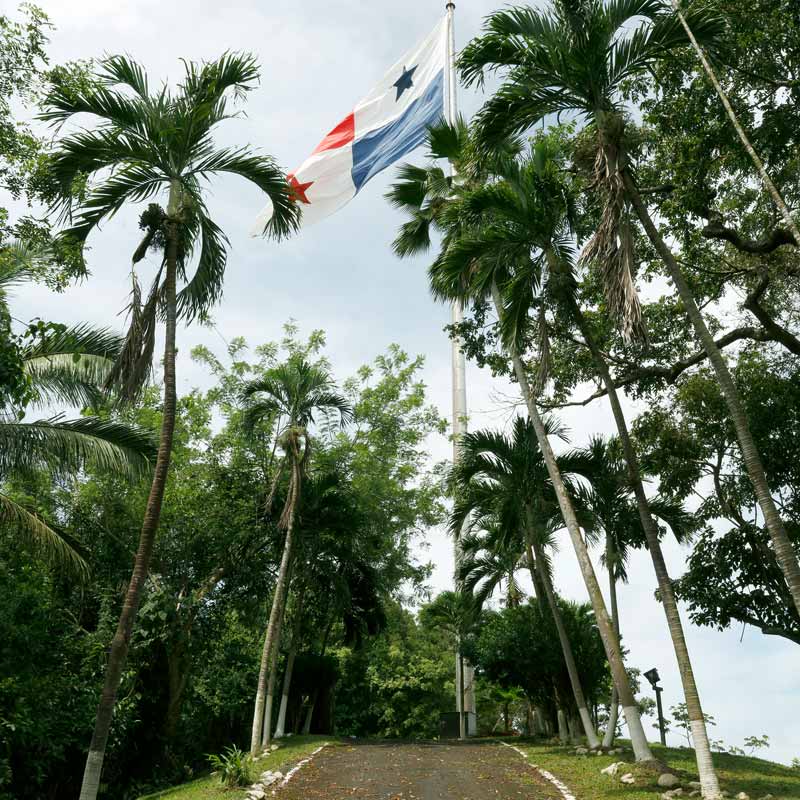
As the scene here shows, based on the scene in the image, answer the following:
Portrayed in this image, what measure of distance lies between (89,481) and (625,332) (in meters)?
15.7

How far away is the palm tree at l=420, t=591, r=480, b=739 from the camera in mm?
22969

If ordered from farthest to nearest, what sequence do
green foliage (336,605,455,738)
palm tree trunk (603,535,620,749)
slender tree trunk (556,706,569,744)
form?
1. green foliage (336,605,455,738)
2. slender tree trunk (556,706,569,744)
3. palm tree trunk (603,535,620,749)

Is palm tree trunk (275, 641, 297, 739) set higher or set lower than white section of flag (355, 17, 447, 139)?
lower

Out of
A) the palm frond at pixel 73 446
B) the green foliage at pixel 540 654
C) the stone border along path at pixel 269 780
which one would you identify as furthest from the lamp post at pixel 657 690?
the palm frond at pixel 73 446

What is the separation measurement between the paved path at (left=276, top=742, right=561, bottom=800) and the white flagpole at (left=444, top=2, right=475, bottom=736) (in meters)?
6.38

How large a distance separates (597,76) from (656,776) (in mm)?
10078

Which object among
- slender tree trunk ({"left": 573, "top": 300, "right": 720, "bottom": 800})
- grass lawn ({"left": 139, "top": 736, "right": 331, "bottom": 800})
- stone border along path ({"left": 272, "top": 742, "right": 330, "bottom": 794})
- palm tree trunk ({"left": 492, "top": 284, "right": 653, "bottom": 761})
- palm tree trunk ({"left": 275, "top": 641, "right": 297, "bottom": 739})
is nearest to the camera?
slender tree trunk ({"left": 573, "top": 300, "right": 720, "bottom": 800})

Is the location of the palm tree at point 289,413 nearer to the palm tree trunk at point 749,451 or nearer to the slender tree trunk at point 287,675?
the slender tree trunk at point 287,675

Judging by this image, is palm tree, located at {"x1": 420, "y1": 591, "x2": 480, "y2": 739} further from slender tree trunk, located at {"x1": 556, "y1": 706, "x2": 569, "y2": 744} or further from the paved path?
the paved path

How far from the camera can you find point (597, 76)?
11.6 m

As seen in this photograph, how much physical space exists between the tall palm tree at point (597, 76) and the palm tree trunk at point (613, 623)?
18.0ft

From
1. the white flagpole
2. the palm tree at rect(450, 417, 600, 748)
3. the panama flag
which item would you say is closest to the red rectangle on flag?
the panama flag

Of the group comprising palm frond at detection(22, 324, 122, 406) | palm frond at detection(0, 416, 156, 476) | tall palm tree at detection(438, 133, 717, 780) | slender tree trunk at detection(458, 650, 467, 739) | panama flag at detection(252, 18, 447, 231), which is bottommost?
slender tree trunk at detection(458, 650, 467, 739)

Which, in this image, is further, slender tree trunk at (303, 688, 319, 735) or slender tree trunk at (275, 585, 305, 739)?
slender tree trunk at (303, 688, 319, 735)
